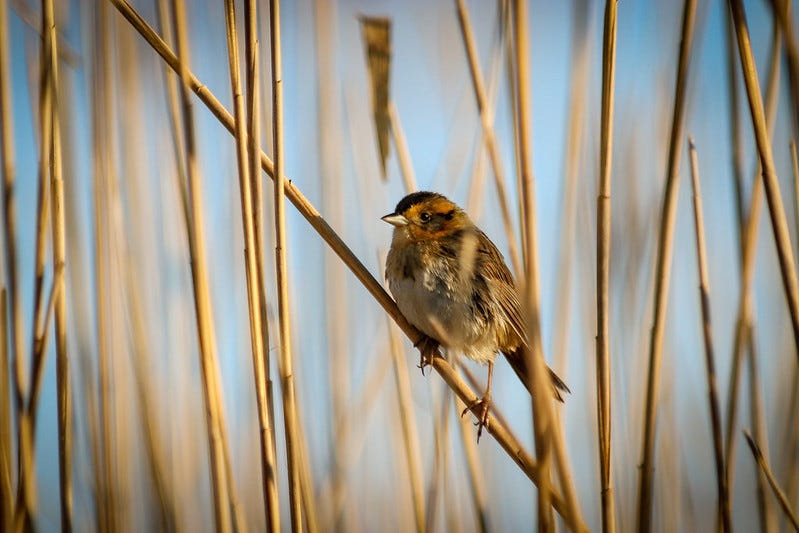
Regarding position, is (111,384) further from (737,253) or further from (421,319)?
(737,253)

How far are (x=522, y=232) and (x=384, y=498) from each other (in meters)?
1.90

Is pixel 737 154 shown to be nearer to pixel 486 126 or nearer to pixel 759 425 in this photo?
→ pixel 486 126

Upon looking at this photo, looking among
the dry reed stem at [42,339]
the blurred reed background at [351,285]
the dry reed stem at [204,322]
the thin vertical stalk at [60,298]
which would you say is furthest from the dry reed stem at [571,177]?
the dry reed stem at [42,339]

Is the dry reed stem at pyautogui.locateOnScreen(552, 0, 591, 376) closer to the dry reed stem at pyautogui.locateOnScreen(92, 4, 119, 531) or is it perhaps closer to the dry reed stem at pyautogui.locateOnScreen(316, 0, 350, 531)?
the dry reed stem at pyautogui.locateOnScreen(316, 0, 350, 531)

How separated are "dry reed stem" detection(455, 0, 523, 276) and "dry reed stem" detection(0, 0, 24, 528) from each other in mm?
1163

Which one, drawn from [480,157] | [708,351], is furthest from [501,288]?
[708,351]

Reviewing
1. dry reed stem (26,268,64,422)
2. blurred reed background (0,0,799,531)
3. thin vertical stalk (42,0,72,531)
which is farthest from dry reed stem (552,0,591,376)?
dry reed stem (26,268,64,422)

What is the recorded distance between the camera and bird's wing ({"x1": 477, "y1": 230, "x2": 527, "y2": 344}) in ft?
8.75

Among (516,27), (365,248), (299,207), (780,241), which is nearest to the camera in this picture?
(516,27)

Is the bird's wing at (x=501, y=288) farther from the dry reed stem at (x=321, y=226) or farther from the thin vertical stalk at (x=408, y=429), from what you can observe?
the dry reed stem at (x=321, y=226)

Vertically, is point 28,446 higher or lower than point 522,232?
lower

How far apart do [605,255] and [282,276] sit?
70 cm

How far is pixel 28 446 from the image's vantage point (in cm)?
186

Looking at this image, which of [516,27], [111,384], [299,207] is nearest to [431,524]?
[299,207]
